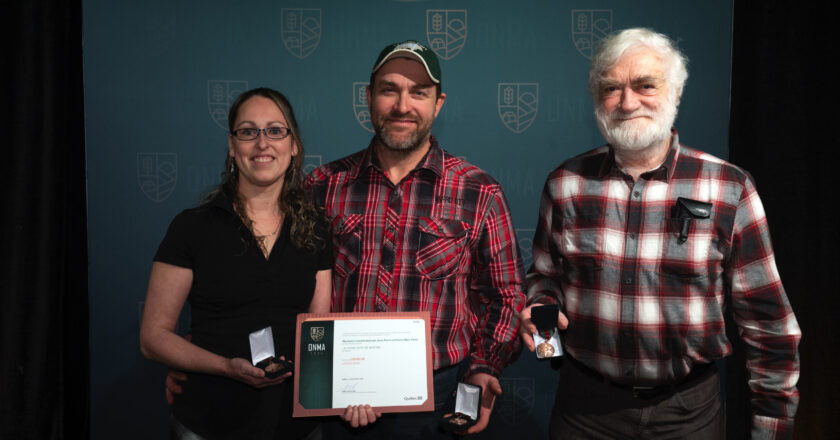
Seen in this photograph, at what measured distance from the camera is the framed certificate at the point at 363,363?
179 cm

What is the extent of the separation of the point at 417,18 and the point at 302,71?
0.78 m

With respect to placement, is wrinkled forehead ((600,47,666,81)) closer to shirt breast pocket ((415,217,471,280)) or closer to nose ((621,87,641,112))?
nose ((621,87,641,112))

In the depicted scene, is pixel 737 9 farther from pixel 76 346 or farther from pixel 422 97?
pixel 76 346

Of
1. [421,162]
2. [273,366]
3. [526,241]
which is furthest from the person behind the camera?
[526,241]

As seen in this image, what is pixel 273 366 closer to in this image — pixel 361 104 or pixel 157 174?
pixel 361 104

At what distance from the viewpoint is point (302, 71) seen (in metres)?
2.90

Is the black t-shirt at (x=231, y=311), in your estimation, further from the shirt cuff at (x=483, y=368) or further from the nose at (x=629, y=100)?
the nose at (x=629, y=100)

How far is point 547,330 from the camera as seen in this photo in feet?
5.93

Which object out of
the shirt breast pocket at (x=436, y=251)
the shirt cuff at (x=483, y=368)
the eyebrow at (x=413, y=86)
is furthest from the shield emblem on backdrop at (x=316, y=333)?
the eyebrow at (x=413, y=86)

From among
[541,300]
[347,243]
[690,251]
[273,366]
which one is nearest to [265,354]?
[273,366]

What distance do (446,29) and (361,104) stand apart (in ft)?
2.27

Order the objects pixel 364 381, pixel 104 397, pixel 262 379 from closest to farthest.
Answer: pixel 262 379 → pixel 364 381 → pixel 104 397

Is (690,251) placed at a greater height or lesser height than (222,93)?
lesser

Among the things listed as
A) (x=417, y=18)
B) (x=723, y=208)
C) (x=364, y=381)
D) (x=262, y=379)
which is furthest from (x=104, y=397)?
(x=723, y=208)
